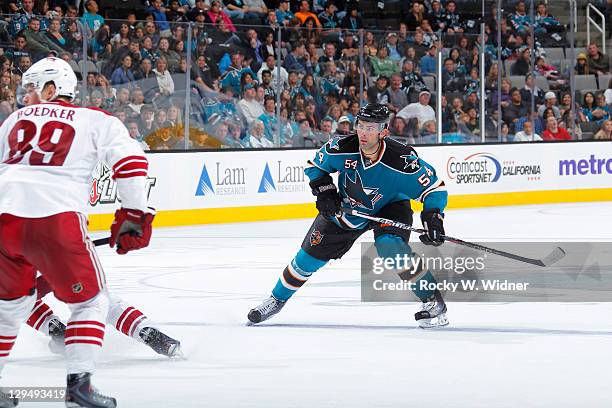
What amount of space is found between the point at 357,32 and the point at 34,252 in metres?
9.15

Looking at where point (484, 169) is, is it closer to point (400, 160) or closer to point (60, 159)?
point (400, 160)

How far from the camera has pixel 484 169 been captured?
13.7 meters

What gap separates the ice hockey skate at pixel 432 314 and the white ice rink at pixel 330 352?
2.6 inches

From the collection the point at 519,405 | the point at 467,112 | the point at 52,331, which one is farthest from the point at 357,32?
the point at 519,405

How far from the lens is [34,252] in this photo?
3764 millimetres

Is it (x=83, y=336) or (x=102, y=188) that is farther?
(x=102, y=188)

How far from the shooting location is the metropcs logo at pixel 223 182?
11367mm

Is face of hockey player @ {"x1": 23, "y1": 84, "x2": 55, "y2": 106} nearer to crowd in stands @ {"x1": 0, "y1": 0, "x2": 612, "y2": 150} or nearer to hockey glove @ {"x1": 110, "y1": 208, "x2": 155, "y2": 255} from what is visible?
hockey glove @ {"x1": 110, "y1": 208, "x2": 155, "y2": 255}

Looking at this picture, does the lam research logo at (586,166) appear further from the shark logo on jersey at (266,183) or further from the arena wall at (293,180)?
the shark logo on jersey at (266,183)

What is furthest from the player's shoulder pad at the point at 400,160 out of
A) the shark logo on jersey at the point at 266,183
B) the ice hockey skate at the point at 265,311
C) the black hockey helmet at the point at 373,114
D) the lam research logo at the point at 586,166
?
the lam research logo at the point at 586,166

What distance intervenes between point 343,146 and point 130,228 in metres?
2.04

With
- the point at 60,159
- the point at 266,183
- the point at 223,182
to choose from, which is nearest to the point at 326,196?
the point at 60,159

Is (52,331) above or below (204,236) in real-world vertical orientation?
above

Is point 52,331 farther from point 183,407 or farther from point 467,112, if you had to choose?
point 467,112
